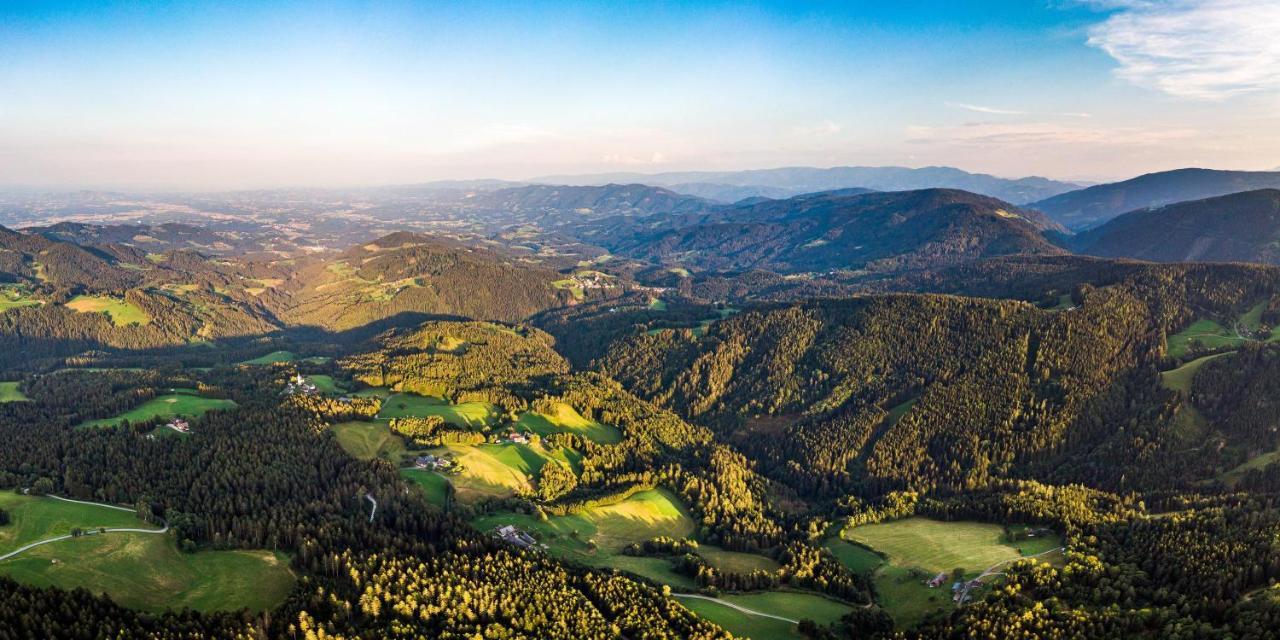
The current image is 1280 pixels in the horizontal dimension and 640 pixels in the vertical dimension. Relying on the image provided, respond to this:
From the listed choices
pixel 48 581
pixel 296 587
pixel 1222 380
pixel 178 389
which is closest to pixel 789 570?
pixel 296 587

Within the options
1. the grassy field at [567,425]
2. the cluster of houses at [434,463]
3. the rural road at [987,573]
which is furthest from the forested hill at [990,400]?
the cluster of houses at [434,463]

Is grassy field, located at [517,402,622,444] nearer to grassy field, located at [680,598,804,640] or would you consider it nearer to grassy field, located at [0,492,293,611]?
grassy field, located at [680,598,804,640]

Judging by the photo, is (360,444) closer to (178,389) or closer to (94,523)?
(94,523)

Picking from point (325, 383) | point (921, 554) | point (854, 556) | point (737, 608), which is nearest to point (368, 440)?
point (325, 383)

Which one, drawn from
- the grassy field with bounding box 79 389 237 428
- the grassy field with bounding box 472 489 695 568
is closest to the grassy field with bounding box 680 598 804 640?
the grassy field with bounding box 472 489 695 568

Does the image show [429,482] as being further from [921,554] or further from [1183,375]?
[1183,375]

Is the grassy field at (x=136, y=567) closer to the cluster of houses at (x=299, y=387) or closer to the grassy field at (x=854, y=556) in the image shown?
the cluster of houses at (x=299, y=387)
